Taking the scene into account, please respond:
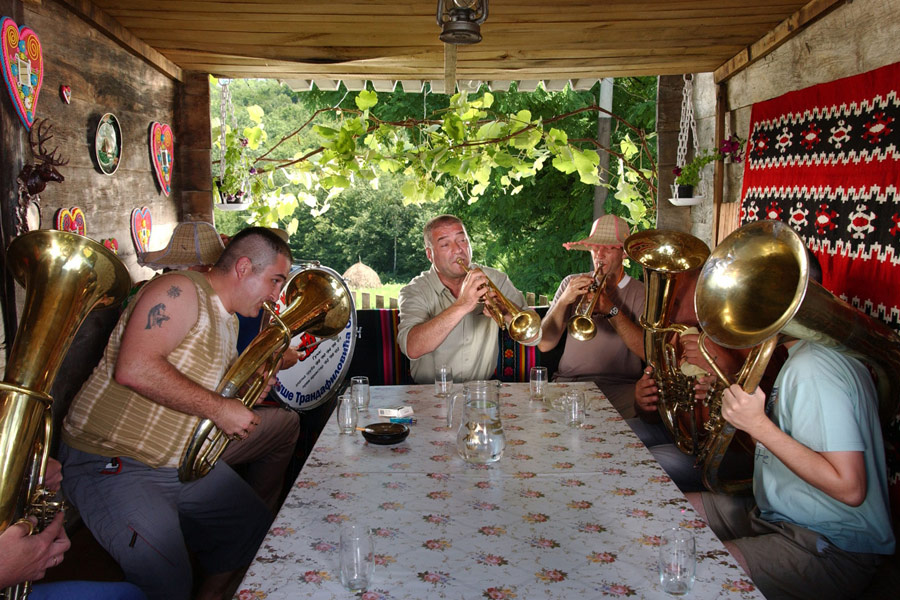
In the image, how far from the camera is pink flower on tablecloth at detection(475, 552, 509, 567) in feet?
5.72

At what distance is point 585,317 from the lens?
3838 millimetres

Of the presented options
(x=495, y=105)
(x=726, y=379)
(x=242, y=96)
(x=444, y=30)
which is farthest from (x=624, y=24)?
(x=242, y=96)

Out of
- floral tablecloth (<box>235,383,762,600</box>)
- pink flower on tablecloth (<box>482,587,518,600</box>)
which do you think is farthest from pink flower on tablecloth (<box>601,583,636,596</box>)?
pink flower on tablecloth (<box>482,587,518,600</box>)

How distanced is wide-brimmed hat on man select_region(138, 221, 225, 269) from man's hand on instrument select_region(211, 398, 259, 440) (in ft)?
4.69

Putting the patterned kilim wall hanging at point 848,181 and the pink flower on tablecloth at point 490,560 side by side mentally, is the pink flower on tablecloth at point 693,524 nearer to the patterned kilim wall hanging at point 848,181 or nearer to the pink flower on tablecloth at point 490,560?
the pink flower on tablecloth at point 490,560

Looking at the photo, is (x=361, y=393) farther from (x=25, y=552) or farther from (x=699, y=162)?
(x=699, y=162)

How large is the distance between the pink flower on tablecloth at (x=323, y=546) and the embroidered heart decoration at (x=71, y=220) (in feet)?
6.36

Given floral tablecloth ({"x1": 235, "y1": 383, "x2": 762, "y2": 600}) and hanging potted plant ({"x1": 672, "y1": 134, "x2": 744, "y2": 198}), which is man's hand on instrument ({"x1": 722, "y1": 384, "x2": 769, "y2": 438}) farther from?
hanging potted plant ({"x1": 672, "y1": 134, "x2": 744, "y2": 198})

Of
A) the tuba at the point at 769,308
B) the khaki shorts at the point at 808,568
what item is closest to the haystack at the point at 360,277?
the tuba at the point at 769,308

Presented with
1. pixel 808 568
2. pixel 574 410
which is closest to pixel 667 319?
pixel 574 410

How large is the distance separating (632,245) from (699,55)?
1590 mm

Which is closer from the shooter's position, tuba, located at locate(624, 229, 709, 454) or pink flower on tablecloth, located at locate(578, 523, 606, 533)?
pink flower on tablecloth, located at locate(578, 523, 606, 533)

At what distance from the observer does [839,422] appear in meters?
2.18

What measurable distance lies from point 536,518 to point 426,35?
112 inches
